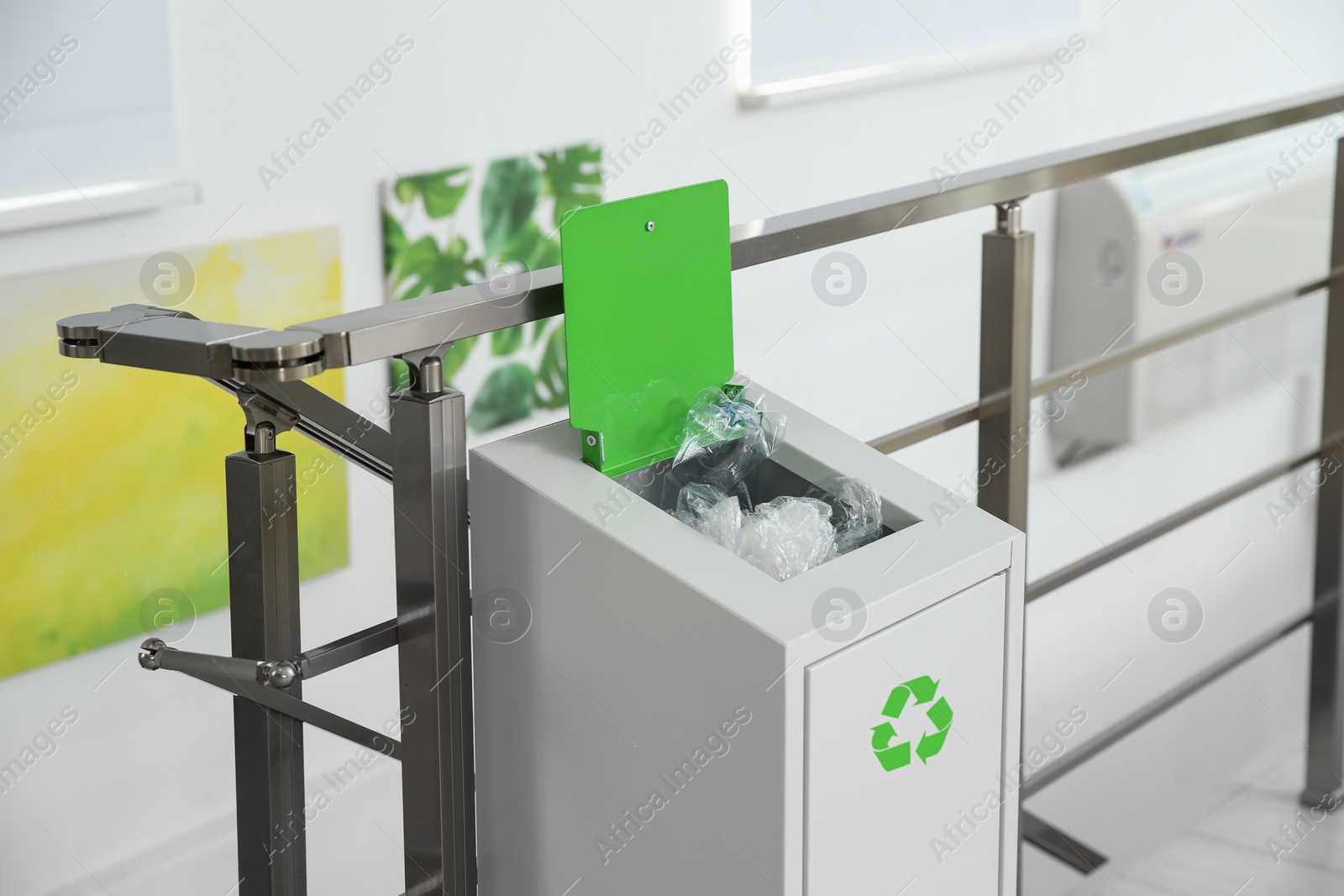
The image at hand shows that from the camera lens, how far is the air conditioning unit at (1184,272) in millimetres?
3072

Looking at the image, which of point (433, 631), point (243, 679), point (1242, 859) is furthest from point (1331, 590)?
point (243, 679)

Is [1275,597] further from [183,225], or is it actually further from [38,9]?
[38,9]

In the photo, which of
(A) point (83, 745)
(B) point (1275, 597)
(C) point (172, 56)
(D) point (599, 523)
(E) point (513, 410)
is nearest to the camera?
(D) point (599, 523)

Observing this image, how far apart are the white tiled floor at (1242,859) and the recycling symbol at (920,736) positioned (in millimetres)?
1340

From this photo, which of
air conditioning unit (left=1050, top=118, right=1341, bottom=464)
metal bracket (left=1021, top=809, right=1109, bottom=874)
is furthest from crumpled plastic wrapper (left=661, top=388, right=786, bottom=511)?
air conditioning unit (left=1050, top=118, right=1341, bottom=464)

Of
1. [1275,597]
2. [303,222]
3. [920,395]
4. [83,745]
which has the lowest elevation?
[1275,597]

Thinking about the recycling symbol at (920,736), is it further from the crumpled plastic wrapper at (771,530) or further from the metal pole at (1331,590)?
the metal pole at (1331,590)

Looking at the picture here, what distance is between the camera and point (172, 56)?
5.51 ft

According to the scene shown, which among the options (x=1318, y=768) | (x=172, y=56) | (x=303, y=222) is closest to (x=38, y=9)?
(x=172, y=56)

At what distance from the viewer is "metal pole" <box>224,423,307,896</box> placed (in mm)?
838

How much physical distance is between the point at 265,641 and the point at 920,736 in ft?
1.43

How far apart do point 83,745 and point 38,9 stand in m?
0.94

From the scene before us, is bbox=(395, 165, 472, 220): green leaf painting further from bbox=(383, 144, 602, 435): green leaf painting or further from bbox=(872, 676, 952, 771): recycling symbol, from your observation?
bbox=(872, 676, 952, 771): recycling symbol

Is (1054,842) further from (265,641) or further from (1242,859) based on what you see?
(265,641)
